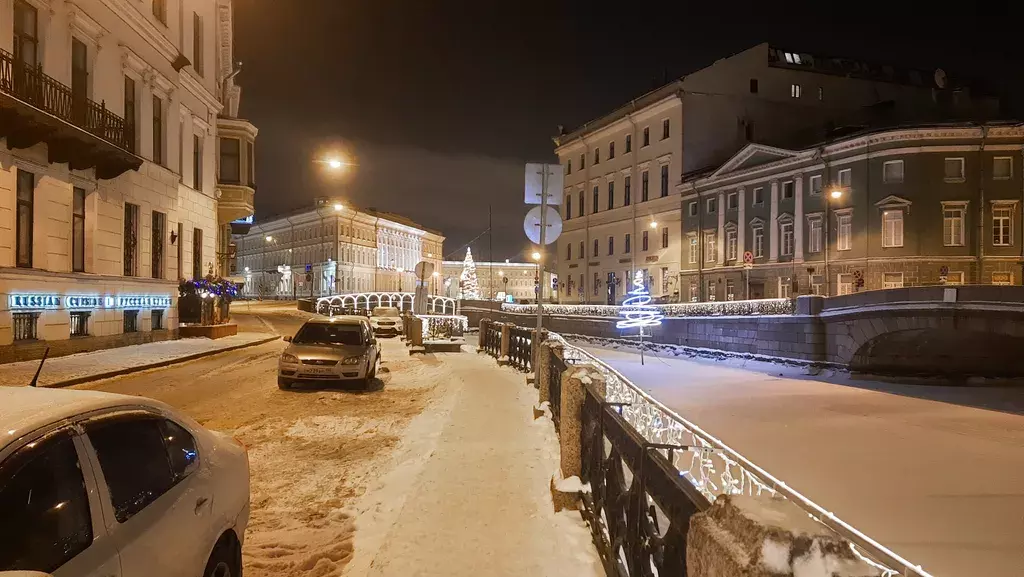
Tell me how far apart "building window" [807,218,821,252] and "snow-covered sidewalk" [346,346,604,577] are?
37.2 metres

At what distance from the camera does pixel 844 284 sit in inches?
1553

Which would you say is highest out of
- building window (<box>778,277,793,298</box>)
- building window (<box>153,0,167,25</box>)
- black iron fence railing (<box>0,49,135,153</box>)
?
building window (<box>153,0,167,25</box>)

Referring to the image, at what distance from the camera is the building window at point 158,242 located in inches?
968

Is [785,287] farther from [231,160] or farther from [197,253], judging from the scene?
[197,253]

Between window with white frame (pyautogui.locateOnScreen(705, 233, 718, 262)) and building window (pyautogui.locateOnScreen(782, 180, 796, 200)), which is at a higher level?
building window (pyautogui.locateOnScreen(782, 180, 796, 200))

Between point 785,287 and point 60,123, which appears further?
point 785,287

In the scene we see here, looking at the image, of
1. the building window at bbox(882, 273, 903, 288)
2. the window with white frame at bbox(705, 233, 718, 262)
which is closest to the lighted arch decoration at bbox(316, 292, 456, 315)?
the window with white frame at bbox(705, 233, 718, 262)

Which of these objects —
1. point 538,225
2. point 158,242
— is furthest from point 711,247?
point 538,225

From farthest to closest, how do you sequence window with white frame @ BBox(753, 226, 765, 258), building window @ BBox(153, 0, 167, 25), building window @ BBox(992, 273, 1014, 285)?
window with white frame @ BBox(753, 226, 765, 258), building window @ BBox(992, 273, 1014, 285), building window @ BBox(153, 0, 167, 25)

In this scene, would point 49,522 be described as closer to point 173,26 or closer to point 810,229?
point 173,26

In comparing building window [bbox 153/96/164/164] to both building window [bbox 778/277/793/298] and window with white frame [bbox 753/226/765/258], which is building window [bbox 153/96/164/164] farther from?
window with white frame [bbox 753/226/765/258]

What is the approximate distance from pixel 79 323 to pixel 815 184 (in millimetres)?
41290

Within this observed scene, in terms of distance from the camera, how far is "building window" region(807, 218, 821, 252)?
135 feet

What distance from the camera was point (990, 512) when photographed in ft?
35.4
